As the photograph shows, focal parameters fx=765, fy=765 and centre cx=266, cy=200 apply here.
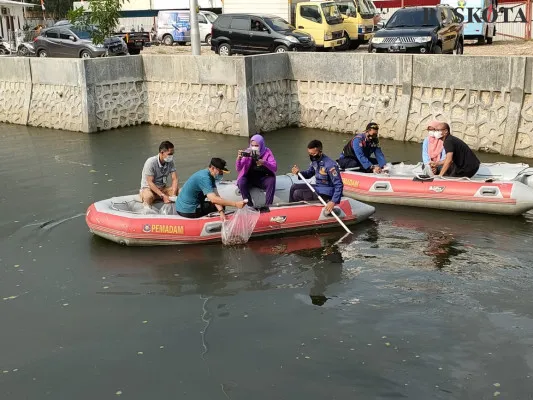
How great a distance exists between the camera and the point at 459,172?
515 inches

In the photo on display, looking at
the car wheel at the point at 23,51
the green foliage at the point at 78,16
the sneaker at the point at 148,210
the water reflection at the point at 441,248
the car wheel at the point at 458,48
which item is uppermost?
the green foliage at the point at 78,16

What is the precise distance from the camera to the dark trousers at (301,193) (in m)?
12.2

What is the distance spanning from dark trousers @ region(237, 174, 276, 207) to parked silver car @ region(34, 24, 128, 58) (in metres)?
16.9

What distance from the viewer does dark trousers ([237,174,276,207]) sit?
11.8 meters

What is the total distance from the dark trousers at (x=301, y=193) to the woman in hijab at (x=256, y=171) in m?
0.50

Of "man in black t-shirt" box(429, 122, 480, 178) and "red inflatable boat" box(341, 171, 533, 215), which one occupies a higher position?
"man in black t-shirt" box(429, 122, 480, 178)

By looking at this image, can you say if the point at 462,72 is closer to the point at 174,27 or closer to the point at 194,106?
the point at 194,106

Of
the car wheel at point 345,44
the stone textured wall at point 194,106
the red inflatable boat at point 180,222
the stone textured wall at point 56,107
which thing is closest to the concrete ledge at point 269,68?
the stone textured wall at point 194,106

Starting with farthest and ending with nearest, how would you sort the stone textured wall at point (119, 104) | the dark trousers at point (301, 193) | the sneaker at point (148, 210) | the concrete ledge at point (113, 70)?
the stone textured wall at point (119, 104) < the concrete ledge at point (113, 70) < the dark trousers at point (301, 193) < the sneaker at point (148, 210)

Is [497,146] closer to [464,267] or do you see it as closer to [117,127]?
[464,267]

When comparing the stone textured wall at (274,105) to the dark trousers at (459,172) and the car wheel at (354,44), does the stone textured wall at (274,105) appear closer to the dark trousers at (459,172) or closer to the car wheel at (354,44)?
the dark trousers at (459,172)

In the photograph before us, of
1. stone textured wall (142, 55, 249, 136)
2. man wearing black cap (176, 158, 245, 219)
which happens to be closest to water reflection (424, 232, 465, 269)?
man wearing black cap (176, 158, 245, 219)

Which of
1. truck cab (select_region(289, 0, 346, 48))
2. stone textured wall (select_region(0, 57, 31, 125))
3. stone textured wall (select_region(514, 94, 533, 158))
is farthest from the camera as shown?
truck cab (select_region(289, 0, 346, 48))

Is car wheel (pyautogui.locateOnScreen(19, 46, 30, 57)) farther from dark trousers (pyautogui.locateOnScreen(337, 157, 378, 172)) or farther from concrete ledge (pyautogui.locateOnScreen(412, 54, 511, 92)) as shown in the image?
dark trousers (pyautogui.locateOnScreen(337, 157, 378, 172))
